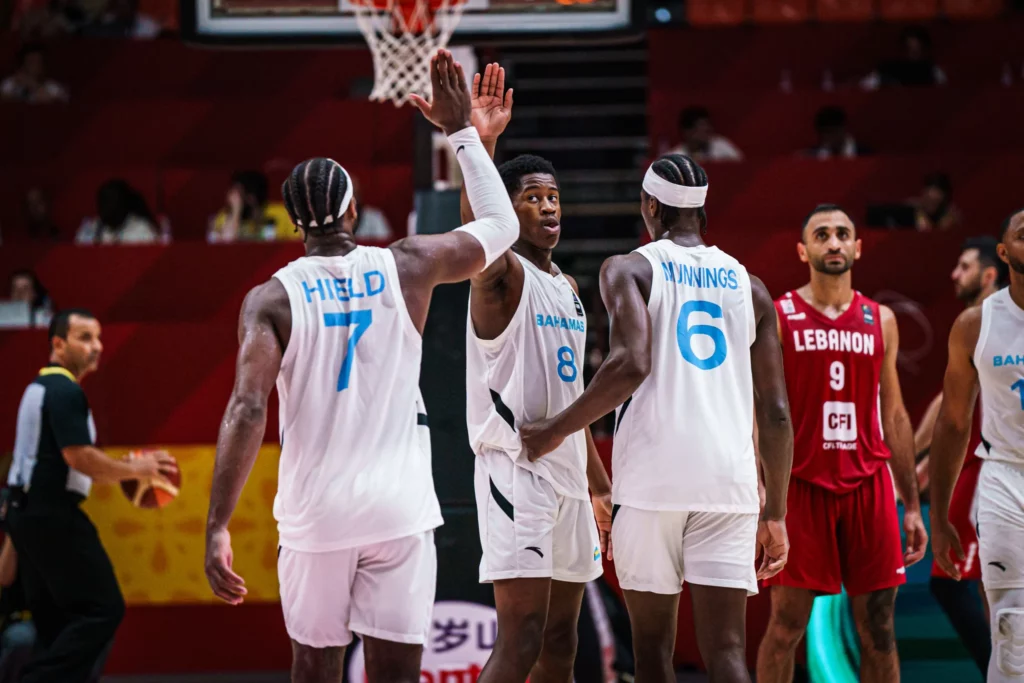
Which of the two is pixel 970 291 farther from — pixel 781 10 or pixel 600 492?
pixel 781 10

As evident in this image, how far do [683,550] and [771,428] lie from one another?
591 millimetres

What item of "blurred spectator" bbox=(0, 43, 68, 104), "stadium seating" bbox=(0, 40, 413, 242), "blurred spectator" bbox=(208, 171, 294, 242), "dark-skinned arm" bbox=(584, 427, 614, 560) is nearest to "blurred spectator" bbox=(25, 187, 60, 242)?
"stadium seating" bbox=(0, 40, 413, 242)

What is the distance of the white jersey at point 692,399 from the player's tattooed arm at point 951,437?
1.25 meters

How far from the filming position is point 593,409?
4.45m

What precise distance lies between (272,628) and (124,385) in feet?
6.26

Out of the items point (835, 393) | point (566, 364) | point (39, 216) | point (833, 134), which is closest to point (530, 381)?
point (566, 364)

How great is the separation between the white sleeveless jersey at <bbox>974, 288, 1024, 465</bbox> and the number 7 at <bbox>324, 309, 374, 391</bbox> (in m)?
2.74

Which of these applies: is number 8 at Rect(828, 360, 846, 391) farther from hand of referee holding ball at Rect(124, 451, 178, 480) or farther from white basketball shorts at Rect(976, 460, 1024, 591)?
hand of referee holding ball at Rect(124, 451, 178, 480)

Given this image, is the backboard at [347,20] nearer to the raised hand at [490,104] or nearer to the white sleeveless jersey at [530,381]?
the raised hand at [490,104]

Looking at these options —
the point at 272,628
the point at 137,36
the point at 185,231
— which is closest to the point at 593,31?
the point at 272,628

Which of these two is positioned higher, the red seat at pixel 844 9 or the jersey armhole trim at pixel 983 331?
the red seat at pixel 844 9

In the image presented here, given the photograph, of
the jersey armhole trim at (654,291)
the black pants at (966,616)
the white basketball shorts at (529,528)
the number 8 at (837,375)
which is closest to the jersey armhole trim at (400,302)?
the white basketball shorts at (529,528)

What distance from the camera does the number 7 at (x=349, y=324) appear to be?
394cm

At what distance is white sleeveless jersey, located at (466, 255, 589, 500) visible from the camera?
186 inches
